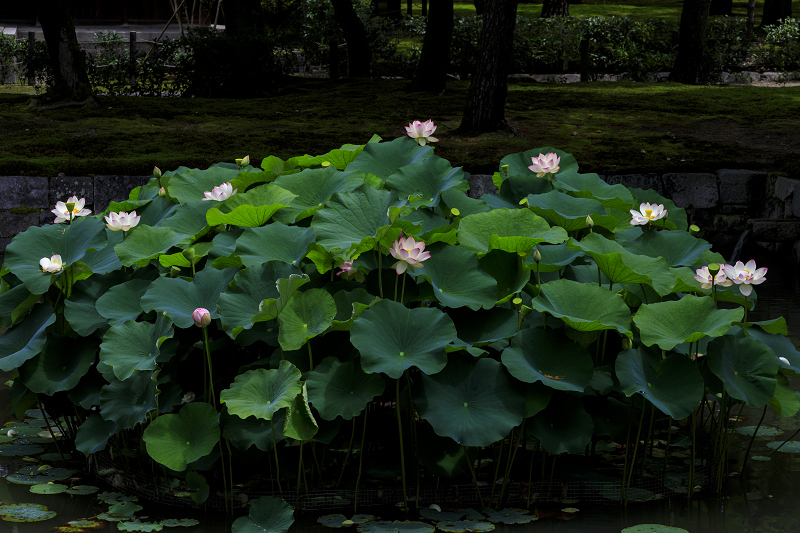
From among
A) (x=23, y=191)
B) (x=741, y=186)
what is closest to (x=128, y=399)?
(x=23, y=191)

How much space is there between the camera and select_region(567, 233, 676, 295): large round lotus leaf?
6.79 feet

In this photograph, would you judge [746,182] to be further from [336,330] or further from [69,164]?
[69,164]

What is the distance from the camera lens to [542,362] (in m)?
2.00

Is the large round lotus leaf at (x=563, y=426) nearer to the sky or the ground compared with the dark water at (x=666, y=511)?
nearer to the sky

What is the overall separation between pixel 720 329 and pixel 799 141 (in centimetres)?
610

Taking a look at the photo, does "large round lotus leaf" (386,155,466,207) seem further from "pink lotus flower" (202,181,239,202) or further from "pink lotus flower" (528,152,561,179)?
"pink lotus flower" (202,181,239,202)

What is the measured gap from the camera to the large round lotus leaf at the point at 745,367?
6.44 feet

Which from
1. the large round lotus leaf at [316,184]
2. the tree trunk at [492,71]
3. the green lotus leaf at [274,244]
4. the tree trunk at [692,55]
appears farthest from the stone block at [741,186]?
the tree trunk at [692,55]

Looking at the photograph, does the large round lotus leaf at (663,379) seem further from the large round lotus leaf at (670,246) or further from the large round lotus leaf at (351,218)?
the large round lotus leaf at (351,218)

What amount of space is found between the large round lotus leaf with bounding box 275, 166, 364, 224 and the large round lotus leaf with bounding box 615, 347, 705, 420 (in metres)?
1.07

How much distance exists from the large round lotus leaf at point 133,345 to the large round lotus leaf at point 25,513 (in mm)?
487

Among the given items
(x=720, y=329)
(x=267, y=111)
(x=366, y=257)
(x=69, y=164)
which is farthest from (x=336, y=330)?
(x=267, y=111)

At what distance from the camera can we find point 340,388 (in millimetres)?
1968

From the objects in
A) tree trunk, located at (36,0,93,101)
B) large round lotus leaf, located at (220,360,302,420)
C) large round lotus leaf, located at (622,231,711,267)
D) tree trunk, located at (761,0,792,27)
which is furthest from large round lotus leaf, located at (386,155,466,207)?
tree trunk, located at (761,0,792,27)
